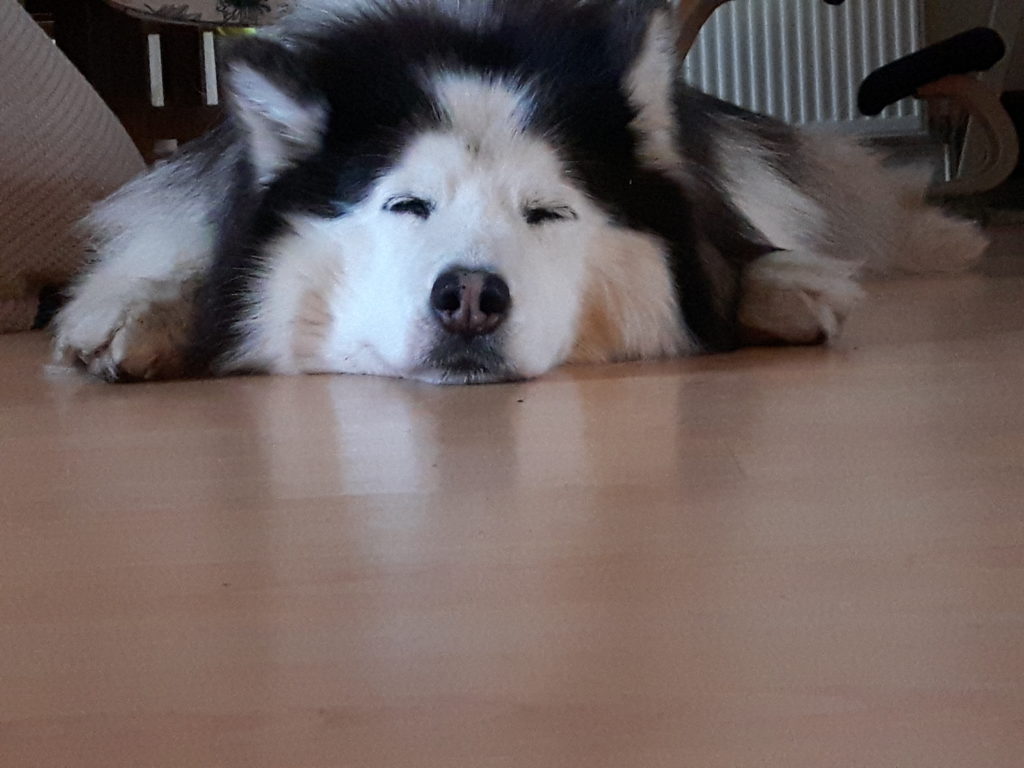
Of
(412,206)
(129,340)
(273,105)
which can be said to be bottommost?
(129,340)

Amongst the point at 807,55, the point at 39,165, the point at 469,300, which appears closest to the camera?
the point at 469,300

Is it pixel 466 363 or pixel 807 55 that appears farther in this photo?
pixel 807 55

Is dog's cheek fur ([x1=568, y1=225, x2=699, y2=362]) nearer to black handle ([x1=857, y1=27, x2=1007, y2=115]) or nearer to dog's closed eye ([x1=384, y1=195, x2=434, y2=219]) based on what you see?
dog's closed eye ([x1=384, y1=195, x2=434, y2=219])

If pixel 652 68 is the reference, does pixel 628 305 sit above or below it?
below

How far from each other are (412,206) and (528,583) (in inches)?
35.5

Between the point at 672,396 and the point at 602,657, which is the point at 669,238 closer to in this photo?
the point at 672,396

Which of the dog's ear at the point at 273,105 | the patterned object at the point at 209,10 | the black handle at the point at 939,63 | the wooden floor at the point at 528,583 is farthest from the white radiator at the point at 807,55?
the wooden floor at the point at 528,583

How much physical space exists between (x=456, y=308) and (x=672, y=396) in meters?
0.31

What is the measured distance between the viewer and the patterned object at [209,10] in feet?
10.6

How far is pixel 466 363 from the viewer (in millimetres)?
1560

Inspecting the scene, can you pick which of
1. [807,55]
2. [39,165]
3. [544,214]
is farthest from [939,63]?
[39,165]

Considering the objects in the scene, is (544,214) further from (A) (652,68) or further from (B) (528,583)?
(B) (528,583)

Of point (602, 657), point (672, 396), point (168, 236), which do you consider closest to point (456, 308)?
point (672, 396)

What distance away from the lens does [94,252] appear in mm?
2098
